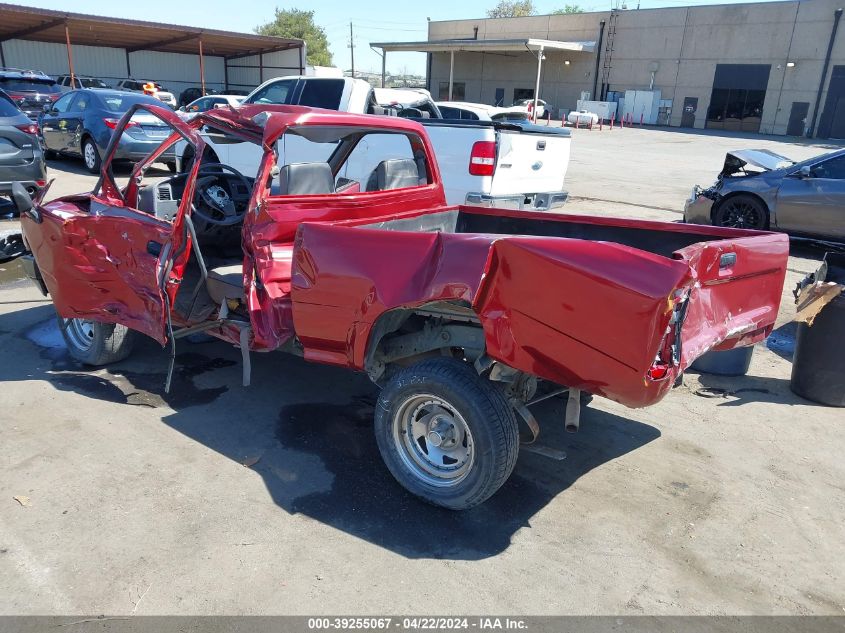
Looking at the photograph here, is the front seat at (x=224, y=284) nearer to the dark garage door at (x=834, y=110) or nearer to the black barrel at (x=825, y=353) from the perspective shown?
the black barrel at (x=825, y=353)

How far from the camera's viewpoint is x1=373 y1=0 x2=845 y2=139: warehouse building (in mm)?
37406

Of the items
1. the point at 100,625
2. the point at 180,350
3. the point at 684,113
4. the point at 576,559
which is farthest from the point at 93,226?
the point at 684,113

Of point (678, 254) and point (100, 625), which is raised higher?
point (678, 254)

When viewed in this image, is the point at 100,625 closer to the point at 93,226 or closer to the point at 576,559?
the point at 576,559

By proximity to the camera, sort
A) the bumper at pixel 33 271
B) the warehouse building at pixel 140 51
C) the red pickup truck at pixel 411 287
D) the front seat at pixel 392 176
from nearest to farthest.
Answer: the red pickup truck at pixel 411 287 < the front seat at pixel 392 176 < the bumper at pixel 33 271 < the warehouse building at pixel 140 51

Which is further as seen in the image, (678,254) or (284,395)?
(284,395)

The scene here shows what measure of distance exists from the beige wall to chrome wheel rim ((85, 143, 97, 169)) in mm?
39377

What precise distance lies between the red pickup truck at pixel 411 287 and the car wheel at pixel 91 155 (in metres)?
9.98

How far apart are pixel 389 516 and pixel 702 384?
10.3ft

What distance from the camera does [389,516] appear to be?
3354 millimetres

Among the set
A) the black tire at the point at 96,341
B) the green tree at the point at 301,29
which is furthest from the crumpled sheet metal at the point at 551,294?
the green tree at the point at 301,29

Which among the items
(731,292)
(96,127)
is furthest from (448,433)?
(96,127)

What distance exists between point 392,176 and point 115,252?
203 centimetres

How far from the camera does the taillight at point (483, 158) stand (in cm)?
803
